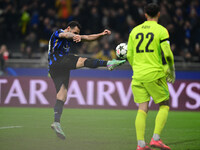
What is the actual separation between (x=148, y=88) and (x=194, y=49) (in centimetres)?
1146

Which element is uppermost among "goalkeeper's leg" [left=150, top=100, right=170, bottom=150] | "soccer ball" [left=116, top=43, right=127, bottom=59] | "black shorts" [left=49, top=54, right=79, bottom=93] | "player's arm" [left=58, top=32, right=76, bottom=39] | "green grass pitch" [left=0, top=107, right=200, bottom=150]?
"player's arm" [left=58, top=32, right=76, bottom=39]

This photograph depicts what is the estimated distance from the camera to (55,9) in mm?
20688

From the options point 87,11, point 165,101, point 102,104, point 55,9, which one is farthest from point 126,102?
point 165,101

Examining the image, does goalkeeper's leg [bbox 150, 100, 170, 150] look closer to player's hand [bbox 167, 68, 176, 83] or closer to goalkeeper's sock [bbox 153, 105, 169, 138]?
goalkeeper's sock [bbox 153, 105, 169, 138]

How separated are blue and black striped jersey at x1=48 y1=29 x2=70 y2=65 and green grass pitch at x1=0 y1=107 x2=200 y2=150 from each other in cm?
151

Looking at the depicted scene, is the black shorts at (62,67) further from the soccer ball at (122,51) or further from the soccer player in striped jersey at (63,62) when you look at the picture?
the soccer ball at (122,51)

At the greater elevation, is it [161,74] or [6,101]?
[161,74]

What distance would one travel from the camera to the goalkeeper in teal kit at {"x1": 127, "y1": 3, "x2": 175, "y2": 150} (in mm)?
7078

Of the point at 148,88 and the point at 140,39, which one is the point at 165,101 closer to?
the point at 148,88

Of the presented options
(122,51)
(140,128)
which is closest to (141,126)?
(140,128)

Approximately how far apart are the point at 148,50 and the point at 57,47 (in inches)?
94.3

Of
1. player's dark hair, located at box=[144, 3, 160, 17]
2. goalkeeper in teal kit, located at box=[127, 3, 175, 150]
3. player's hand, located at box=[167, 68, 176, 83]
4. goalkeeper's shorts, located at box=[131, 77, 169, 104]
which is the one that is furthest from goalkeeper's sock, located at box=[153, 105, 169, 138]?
player's dark hair, located at box=[144, 3, 160, 17]

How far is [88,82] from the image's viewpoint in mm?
16141

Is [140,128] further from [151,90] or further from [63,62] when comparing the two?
[63,62]
